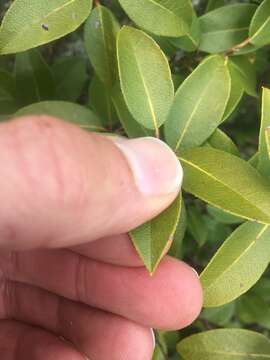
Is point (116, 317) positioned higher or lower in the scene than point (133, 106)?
lower

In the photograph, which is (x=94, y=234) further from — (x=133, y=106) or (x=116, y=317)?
(x=116, y=317)

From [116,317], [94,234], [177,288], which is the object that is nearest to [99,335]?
[116,317]

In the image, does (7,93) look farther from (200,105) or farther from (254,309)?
(254,309)

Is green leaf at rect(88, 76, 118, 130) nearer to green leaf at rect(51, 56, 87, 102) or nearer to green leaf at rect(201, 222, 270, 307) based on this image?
green leaf at rect(51, 56, 87, 102)

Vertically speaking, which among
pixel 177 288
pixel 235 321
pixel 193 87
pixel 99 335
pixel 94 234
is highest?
pixel 193 87

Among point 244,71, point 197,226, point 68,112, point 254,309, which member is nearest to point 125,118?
point 68,112

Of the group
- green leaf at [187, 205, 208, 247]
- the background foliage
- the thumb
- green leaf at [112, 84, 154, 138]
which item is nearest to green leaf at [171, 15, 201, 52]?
the background foliage
